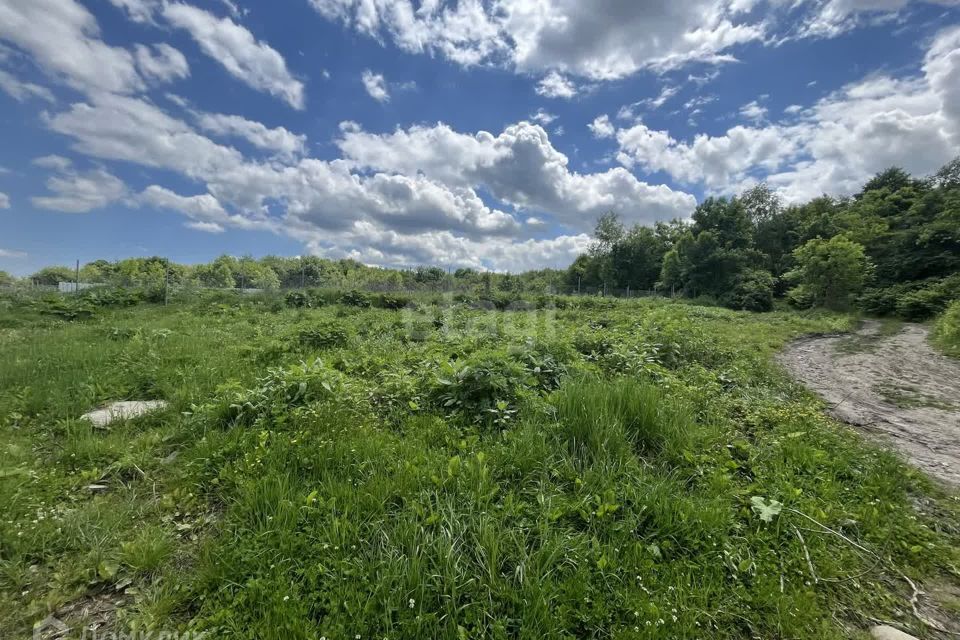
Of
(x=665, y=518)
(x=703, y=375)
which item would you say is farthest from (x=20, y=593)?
(x=703, y=375)

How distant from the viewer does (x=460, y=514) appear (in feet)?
7.02

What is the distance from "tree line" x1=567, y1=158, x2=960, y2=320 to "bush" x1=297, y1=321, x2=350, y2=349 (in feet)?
80.7

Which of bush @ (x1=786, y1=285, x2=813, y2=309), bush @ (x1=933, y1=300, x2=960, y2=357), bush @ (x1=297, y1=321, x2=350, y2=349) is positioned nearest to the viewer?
bush @ (x1=297, y1=321, x2=350, y2=349)

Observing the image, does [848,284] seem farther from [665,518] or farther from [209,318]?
[209,318]

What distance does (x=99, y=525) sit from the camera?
224cm

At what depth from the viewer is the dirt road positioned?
3541 mm

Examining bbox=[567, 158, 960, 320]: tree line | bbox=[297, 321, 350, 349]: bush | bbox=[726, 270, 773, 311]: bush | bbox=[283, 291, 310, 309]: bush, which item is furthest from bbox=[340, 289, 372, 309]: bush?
bbox=[726, 270, 773, 311]: bush

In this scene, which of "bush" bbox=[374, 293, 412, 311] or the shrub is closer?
the shrub

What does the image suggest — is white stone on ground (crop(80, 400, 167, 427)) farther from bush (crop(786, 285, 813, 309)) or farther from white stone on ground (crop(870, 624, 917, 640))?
bush (crop(786, 285, 813, 309))

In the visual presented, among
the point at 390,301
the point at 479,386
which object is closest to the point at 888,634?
the point at 479,386

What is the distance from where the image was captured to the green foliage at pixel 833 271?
19422 millimetres

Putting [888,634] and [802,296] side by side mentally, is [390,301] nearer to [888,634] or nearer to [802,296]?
[888,634]

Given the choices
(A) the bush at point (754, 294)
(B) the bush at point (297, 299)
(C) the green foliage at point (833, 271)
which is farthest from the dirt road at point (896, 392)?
(A) the bush at point (754, 294)

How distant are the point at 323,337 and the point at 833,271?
25370mm
